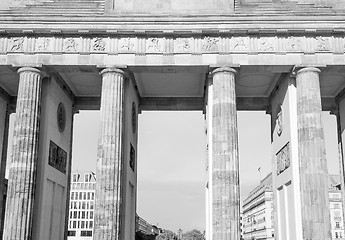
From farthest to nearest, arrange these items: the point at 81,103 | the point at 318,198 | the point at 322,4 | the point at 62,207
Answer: the point at 81,103
the point at 62,207
the point at 322,4
the point at 318,198

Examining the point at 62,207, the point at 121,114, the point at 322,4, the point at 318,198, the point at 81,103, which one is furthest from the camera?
the point at 81,103

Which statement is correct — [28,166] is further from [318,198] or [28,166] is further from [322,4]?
[322,4]

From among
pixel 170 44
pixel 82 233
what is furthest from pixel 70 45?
pixel 82 233

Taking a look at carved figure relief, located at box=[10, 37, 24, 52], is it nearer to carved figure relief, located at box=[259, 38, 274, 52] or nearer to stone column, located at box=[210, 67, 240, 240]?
stone column, located at box=[210, 67, 240, 240]

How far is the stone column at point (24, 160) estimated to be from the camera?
75.5 ft

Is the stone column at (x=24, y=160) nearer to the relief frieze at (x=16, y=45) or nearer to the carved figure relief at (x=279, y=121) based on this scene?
the relief frieze at (x=16, y=45)

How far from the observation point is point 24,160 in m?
23.8

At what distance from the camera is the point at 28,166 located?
23766mm

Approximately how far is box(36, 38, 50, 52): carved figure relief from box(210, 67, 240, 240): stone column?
31.7ft

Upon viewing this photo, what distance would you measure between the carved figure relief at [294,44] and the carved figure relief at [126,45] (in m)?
8.94

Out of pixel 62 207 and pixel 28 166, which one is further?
pixel 62 207

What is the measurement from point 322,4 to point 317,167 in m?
10.0

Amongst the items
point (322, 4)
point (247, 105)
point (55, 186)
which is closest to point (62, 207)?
point (55, 186)

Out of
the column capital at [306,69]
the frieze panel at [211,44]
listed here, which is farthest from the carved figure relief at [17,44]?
the column capital at [306,69]
